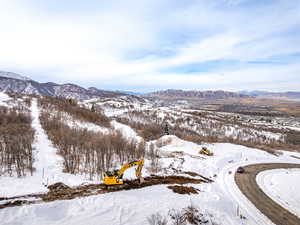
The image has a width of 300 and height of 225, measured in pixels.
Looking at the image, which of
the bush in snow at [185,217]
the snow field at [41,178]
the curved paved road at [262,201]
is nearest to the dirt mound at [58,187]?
the snow field at [41,178]

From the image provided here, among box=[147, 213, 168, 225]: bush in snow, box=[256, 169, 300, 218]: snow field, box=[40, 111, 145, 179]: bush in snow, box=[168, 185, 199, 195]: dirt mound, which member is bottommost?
box=[256, 169, 300, 218]: snow field

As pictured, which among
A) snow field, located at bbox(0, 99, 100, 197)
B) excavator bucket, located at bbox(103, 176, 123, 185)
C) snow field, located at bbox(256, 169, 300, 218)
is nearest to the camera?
snow field, located at bbox(0, 99, 100, 197)

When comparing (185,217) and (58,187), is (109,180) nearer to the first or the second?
(58,187)

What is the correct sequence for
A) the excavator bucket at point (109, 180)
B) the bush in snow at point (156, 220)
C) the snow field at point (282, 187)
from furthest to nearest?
the snow field at point (282, 187)
the excavator bucket at point (109, 180)
the bush in snow at point (156, 220)

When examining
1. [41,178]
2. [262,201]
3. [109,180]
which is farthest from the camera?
[41,178]

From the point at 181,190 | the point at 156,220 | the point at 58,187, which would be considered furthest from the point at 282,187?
the point at 58,187

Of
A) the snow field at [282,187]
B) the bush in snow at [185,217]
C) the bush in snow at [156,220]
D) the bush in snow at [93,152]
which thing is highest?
the bush in snow at [156,220]

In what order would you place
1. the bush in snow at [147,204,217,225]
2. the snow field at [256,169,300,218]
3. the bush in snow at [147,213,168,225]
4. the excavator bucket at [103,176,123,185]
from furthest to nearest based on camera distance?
the snow field at [256,169,300,218], the excavator bucket at [103,176,123,185], the bush in snow at [147,204,217,225], the bush in snow at [147,213,168,225]

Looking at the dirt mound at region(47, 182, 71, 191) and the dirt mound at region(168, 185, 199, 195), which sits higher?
the dirt mound at region(47, 182, 71, 191)

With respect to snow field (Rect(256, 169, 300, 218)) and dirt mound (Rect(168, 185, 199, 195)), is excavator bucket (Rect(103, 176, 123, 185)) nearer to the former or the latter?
dirt mound (Rect(168, 185, 199, 195))

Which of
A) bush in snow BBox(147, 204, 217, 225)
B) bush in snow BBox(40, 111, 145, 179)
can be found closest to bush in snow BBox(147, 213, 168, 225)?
bush in snow BBox(147, 204, 217, 225)

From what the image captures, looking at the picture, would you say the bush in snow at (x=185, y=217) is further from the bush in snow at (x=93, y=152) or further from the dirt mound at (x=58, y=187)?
the bush in snow at (x=93, y=152)

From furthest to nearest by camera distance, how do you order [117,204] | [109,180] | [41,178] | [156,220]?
[41,178], [109,180], [117,204], [156,220]

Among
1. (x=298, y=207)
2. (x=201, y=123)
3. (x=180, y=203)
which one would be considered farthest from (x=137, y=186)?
(x=201, y=123)
